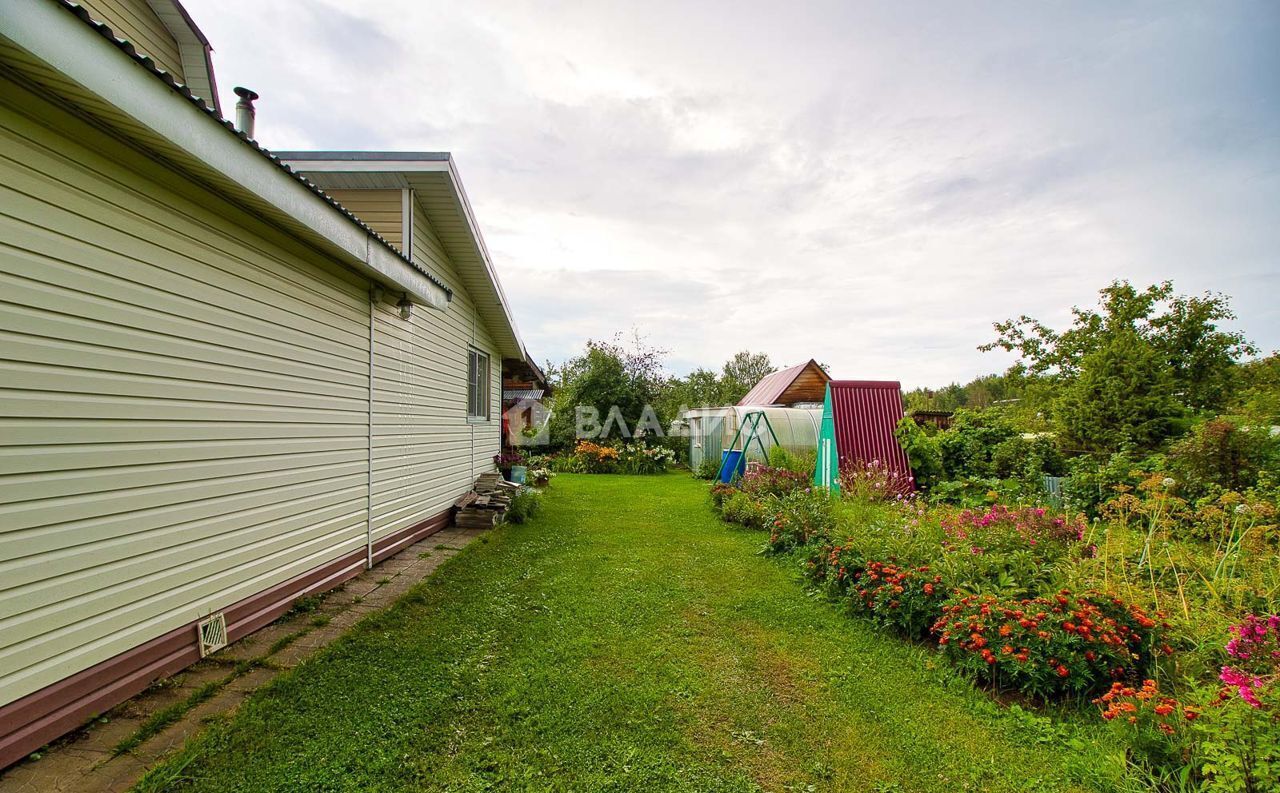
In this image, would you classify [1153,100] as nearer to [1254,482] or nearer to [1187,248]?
[1187,248]

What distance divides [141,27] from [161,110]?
3.62 metres

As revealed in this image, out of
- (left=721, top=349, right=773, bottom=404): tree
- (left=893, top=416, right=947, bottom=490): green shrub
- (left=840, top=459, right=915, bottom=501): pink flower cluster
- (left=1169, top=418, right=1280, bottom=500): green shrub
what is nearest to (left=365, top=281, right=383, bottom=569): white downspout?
(left=840, top=459, right=915, bottom=501): pink flower cluster

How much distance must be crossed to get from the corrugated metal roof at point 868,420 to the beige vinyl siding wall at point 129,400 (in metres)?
8.48

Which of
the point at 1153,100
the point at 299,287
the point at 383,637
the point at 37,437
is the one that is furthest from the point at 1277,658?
the point at 1153,100

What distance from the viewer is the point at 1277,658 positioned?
245 centimetres

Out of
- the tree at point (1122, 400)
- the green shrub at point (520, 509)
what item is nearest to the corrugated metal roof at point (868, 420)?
the tree at point (1122, 400)

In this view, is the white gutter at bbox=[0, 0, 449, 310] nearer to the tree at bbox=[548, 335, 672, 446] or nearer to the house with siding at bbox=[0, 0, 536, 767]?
the house with siding at bbox=[0, 0, 536, 767]

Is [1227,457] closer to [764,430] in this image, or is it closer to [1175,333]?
[764,430]

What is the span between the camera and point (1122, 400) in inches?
304

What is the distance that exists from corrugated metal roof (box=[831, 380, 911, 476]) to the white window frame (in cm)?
675

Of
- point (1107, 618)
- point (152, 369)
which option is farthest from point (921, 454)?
point (152, 369)

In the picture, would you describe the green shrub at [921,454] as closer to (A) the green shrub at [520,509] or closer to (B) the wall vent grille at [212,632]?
(A) the green shrub at [520,509]

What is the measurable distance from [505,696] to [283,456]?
2684 millimetres

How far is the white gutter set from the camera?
1837mm
